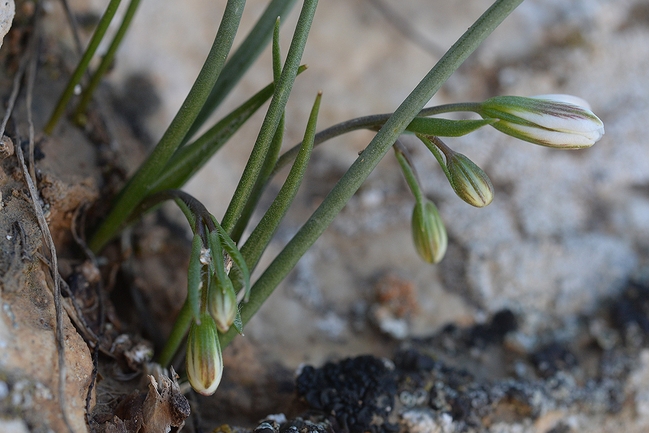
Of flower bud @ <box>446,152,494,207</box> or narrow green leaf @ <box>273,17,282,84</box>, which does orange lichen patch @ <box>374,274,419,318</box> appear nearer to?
flower bud @ <box>446,152,494,207</box>

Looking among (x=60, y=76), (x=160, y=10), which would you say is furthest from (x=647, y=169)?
(x=60, y=76)

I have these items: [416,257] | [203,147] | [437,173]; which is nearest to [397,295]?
[416,257]

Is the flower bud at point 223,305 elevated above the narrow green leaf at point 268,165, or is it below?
below

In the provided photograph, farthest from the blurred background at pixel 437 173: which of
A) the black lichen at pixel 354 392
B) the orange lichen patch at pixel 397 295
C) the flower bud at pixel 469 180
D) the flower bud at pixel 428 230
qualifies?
the flower bud at pixel 469 180

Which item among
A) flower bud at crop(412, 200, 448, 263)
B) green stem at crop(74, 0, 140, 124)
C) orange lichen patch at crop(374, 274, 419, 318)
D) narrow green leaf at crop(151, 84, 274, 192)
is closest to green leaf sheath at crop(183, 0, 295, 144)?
narrow green leaf at crop(151, 84, 274, 192)

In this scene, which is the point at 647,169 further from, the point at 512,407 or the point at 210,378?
the point at 210,378

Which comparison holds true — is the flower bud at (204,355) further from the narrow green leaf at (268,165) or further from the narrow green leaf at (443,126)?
the narrow green leaf at (443,126)
